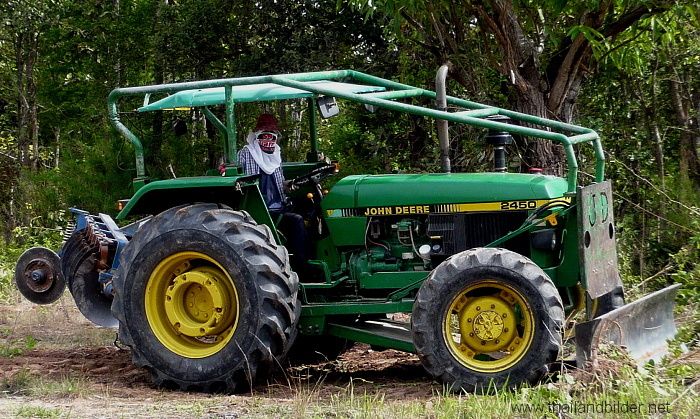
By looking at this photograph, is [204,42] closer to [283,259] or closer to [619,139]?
[619,139]

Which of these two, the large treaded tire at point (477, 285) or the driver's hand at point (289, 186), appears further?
the driver's hand at point (289, 186)

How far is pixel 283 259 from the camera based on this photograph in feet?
22.6

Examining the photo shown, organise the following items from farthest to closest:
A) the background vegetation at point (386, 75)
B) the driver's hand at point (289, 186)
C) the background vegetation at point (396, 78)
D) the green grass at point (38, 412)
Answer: the background vegetation at point (386, 75) < the background vegetation at point (396, 78) < the driver's hand at point (289, 186) < the green grass at point (38, 412)

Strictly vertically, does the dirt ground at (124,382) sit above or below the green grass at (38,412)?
below

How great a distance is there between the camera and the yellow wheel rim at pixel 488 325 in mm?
6492

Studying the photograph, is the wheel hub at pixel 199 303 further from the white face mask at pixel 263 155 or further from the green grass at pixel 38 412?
the green grass at pixel 38 412

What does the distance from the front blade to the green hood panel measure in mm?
984

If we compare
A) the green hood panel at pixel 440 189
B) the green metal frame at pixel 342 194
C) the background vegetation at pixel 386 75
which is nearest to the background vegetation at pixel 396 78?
the background vegetation at pixel 386 75

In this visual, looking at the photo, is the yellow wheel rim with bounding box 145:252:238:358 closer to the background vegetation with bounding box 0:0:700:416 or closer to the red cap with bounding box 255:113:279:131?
the red cap with bounding box 255:113:279:131

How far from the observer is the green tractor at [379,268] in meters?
6.50

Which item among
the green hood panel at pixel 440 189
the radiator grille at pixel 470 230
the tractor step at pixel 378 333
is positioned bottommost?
the tractor step at pixel 378 333

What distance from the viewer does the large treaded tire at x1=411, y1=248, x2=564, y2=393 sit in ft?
20.8

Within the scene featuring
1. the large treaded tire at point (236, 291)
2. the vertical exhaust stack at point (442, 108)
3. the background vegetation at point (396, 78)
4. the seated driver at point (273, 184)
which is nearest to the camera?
the large treaded tire at point (236, 291)

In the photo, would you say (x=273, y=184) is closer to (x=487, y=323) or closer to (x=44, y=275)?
(x=487, y=323)
